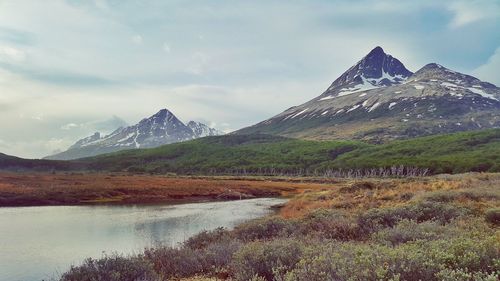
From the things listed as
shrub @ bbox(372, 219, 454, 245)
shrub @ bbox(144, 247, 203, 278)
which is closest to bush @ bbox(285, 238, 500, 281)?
shrub @ bbox(372, 219, 454, 245)

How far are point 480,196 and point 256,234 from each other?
13.9 metres

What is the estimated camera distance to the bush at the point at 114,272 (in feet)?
34.5

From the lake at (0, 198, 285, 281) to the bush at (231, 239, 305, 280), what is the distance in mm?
8057

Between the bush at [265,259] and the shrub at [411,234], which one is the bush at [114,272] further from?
the shrub at [411,234]

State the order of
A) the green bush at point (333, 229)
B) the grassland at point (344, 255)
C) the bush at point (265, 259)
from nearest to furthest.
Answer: the grassland at point (344, 255), the bush at point (265, 259), the green bush at point (333, 229)

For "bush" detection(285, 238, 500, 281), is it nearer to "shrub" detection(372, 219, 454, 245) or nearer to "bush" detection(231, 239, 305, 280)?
"bush" detection(231, 239, 305, 280)

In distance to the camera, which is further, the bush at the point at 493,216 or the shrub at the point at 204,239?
the shrub at the point at 204,239

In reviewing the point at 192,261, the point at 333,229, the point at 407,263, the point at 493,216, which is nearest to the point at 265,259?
the point at 192,261

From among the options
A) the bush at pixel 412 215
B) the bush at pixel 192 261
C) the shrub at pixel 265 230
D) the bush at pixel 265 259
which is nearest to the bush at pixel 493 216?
the bush at pixel 412 215

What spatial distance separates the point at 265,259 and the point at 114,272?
375 cm

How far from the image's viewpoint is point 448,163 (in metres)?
155

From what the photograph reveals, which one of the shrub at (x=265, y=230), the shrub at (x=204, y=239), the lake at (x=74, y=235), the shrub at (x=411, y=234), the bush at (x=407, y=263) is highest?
the bush at (x=407, y=263)

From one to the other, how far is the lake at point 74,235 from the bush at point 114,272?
579 cm

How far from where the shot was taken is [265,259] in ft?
34.3
